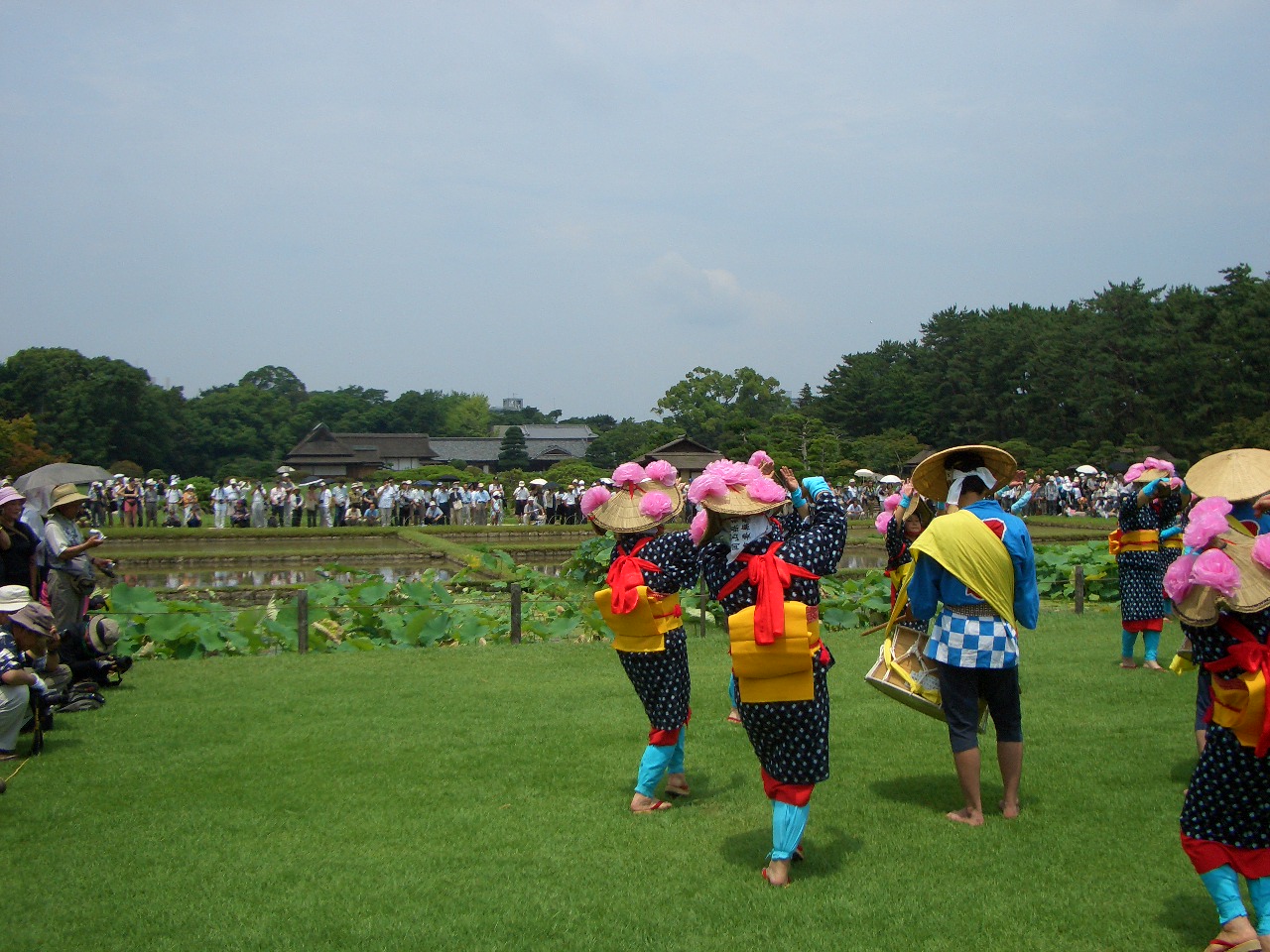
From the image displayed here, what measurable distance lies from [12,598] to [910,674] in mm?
5695

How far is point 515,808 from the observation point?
551cm

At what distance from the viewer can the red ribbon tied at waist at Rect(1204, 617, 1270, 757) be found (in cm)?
346

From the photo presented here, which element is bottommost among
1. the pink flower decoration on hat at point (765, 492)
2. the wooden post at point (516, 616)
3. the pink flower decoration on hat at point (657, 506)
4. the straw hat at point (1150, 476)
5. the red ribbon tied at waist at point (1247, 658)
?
the wooden post at point (516, 616)

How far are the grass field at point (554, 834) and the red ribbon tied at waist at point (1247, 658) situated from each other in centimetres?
93

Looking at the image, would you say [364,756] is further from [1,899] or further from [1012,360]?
[1012,360]

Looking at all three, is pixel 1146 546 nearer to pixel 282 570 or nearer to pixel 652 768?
pixel 652 768

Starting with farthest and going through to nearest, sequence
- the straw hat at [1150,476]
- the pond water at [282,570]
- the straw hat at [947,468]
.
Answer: the pond water at [282,570] < the straw hat at [1150,476] < the straw hat at [947,468]

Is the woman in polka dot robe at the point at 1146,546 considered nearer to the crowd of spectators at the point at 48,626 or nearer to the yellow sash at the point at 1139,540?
the yellow sash at the point at 1139,540

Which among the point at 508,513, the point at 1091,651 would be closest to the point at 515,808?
the point at 1091,651

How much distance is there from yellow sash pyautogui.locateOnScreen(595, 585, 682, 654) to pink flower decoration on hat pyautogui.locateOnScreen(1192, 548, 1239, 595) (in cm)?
265

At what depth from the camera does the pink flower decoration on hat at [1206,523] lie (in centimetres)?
372

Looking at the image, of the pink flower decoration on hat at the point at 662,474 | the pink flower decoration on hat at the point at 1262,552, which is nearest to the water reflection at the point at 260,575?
the pink flower decoration on hat at the point at 662,474

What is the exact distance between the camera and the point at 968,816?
16.9ft

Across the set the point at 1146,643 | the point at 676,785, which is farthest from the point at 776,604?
the point at 1146,643
